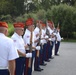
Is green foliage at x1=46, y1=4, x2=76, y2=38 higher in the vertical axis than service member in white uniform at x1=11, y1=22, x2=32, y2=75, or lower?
lower

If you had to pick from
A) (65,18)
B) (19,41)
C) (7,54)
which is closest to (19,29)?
(19,41)

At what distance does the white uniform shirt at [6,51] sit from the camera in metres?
5.38

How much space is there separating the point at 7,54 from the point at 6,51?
54 millimetres

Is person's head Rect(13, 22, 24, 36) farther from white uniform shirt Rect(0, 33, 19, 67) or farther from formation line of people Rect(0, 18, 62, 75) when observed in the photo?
white uniform shirt Rect(0, 33, 19, 67)

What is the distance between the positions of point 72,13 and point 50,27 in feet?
71.6

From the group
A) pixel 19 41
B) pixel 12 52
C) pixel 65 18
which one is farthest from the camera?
pixel 65 18

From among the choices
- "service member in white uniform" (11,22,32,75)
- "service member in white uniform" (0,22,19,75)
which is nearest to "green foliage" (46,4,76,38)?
"service member in white uniform" (11,22,32,75)

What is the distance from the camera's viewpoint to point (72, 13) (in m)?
36.4

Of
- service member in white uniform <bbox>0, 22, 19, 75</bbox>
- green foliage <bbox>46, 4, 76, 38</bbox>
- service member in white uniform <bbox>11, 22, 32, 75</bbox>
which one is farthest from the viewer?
green foliage <bbox>46, 4, 76, 38</bbox>

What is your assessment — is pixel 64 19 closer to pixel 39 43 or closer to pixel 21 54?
pixel 39 43

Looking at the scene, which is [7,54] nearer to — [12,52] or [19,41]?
[12,52]

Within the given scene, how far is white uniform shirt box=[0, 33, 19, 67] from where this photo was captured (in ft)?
17.6

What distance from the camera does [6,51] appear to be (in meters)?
5.41

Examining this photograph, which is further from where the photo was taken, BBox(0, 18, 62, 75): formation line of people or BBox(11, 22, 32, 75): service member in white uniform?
BBox(11, 22, 32, 75): service member in white uniform
